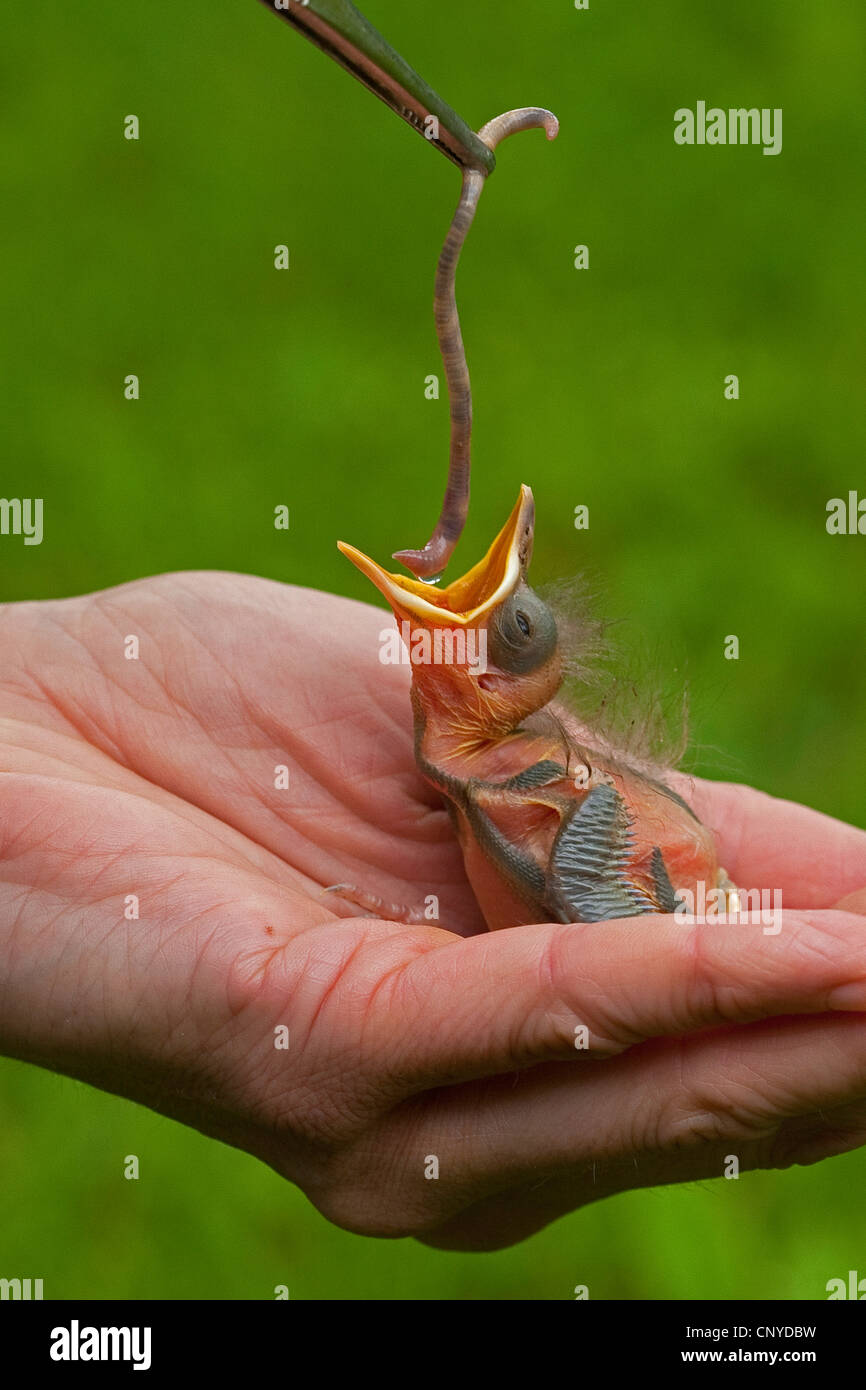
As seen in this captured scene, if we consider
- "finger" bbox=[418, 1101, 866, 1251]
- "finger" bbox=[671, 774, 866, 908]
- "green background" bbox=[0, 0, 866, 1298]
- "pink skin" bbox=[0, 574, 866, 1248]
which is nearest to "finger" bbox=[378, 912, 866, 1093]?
"pink skin" bbox=[0, 574, 866, 1248]

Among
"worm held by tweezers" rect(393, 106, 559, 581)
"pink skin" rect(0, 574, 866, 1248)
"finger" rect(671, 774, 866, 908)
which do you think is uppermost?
"worm held by tweezers" rect(393, 106, 559, 581)

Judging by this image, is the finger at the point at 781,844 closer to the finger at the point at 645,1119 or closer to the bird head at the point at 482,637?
the bird head at the point at 482,637

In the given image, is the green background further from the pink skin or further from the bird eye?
the pink skin

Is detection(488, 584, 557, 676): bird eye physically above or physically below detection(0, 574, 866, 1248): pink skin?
above

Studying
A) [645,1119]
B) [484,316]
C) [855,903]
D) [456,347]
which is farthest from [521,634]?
[484,316]

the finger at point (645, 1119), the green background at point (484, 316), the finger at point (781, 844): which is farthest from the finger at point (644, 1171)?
the green background at point (484, 316)

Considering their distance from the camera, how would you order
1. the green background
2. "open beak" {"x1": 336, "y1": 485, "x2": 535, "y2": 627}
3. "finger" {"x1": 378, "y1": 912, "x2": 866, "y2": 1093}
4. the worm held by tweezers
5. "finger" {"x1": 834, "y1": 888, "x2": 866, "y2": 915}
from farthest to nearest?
the green background → "open beak" {"x1": 336, "y1": 485, "x2": 535, "y2": 627} → "finger" {"x1": 834, "y1": 888, "x2": 866, "y2": 915} → the worm held by tweezers → "finger" {"x1": 378, "y1": 912, "x2": 866, "y2": 1093}

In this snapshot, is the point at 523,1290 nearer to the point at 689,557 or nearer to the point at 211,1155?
the point at 211,1155
